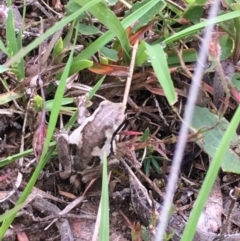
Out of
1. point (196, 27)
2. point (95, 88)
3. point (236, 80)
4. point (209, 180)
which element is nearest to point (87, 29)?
point (95, 88)

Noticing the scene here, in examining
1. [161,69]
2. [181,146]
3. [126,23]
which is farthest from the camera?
[126,23]

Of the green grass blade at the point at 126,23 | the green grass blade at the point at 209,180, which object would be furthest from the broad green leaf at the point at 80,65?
the green grass blade at the point at 209,180

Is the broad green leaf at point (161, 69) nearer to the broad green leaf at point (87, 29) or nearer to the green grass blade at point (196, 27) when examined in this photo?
the green grass blade at point (196, 27)

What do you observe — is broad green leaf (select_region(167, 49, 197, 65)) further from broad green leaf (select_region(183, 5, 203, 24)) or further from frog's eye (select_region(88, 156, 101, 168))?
frog's eye (select_region(88, 156, 101, 168))

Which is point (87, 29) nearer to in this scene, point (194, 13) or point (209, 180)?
point (194, 13)

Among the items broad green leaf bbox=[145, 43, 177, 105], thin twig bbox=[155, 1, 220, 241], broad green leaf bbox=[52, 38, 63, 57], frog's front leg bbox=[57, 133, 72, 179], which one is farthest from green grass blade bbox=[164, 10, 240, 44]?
frog's front leg bbox=[57, 133, 72, 179]
